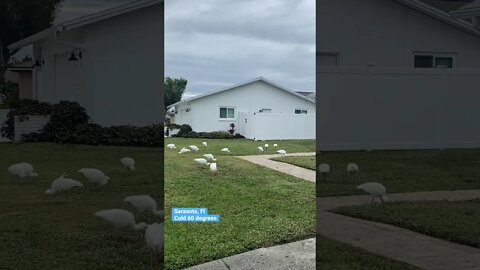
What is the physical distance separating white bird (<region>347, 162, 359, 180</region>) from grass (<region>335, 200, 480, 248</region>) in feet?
1.15

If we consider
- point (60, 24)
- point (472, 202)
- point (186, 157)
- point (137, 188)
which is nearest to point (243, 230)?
point (186, 157)

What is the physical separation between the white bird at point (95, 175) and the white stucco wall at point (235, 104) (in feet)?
2.97

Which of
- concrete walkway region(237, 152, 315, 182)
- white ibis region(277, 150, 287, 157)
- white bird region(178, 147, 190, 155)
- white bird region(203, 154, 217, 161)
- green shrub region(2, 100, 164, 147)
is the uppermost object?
green shrub region(2, 100, 164, 147)

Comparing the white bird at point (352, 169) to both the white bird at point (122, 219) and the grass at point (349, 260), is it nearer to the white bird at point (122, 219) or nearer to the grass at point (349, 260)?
the grass at point (349, 260)

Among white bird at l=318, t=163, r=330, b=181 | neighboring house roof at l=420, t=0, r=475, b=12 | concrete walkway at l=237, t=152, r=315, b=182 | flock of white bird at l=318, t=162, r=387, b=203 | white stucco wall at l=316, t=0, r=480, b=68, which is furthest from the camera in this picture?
flock of white bird at l=318, t=162, r=387, b=203

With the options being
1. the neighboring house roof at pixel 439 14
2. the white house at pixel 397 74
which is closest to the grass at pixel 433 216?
the white house at pixel 397 74

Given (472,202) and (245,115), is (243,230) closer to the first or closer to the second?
(245,115)

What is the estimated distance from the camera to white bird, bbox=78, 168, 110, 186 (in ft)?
11.0

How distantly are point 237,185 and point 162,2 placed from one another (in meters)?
1.02

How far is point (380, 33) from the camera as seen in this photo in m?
3.30

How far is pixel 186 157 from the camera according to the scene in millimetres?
2734

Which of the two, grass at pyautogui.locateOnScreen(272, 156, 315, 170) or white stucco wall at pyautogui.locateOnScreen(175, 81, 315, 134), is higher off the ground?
white stucco wall at pyautogui.locateOnScreen(175, 81, 315, 134)

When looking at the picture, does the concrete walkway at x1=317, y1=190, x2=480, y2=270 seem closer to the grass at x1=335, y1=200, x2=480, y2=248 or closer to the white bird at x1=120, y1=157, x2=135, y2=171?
the grass at x1=335, y1=200, x2=480, y2=248

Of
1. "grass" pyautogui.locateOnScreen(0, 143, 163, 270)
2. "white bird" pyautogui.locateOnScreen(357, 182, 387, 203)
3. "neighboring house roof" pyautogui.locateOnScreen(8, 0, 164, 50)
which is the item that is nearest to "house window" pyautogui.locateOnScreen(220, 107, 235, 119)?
"grass" pyautogui.locateOnScreen(0, 143, 163, 270)
